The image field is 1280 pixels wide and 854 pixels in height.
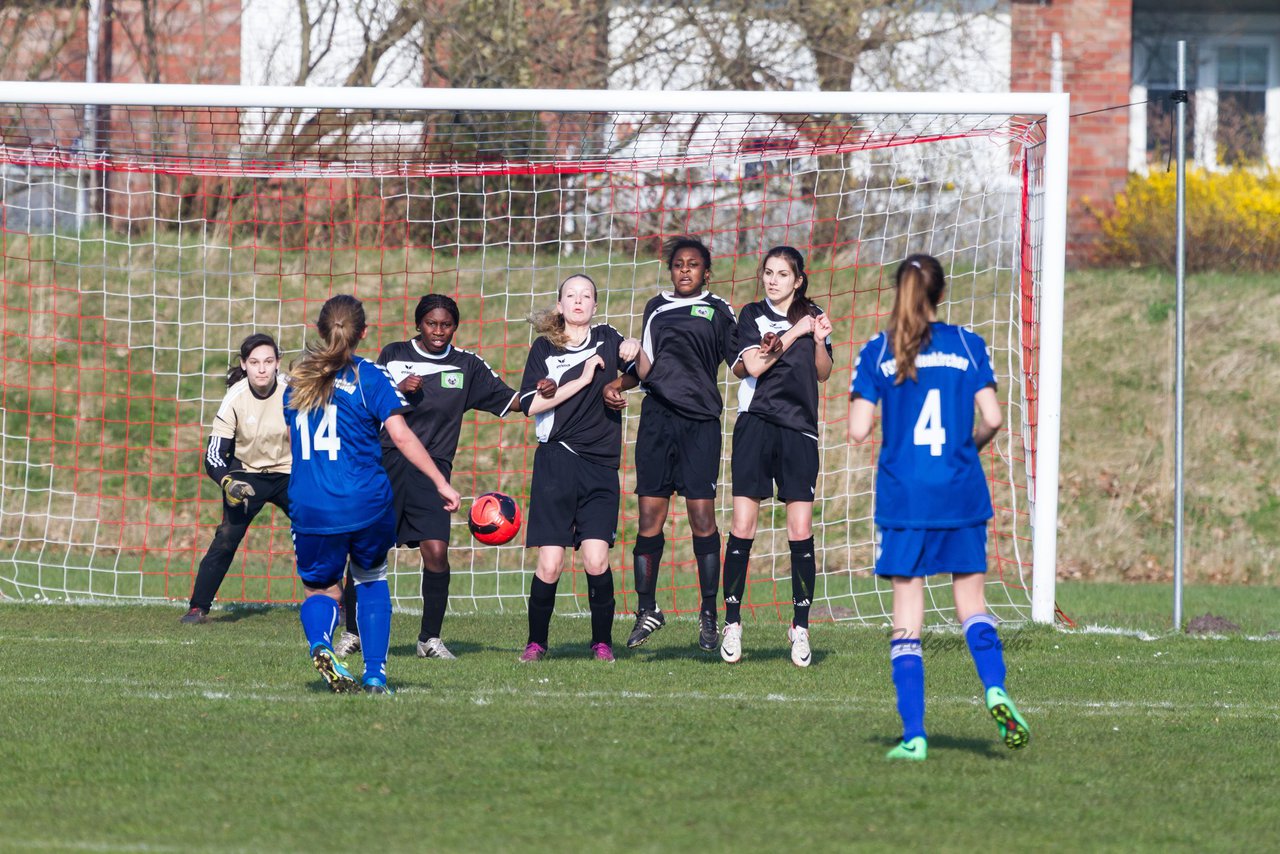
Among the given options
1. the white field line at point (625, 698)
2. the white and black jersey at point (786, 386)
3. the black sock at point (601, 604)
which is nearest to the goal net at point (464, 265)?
the white and black jersey at point (786, 386)

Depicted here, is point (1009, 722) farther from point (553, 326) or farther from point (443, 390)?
point (443, 390)

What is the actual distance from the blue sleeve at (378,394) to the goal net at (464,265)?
3.27 metres

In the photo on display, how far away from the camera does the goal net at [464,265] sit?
397 inches

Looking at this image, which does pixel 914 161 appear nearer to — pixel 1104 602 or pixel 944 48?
pixel 944 48

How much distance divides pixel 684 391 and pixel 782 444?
0.61 metres

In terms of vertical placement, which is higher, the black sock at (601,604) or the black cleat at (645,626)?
the black sock at (601,604)

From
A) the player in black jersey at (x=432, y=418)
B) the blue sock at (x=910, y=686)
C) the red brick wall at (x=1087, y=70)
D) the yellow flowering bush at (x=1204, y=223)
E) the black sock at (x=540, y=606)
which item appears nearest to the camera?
the blue sock at (x=910, y=686)

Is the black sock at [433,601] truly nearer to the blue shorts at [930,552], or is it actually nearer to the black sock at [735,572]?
the black sock at [735,572]

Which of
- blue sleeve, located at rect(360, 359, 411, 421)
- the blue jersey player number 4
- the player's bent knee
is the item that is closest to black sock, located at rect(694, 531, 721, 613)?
the player's bent knee

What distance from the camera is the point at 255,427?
32.5 ft

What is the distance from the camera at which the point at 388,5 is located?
19953 millimetres

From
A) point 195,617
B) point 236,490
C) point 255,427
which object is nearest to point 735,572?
point 236,490

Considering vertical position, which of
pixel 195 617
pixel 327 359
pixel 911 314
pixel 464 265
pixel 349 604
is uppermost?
pixel 464 265

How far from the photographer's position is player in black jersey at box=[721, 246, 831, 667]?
814cm
